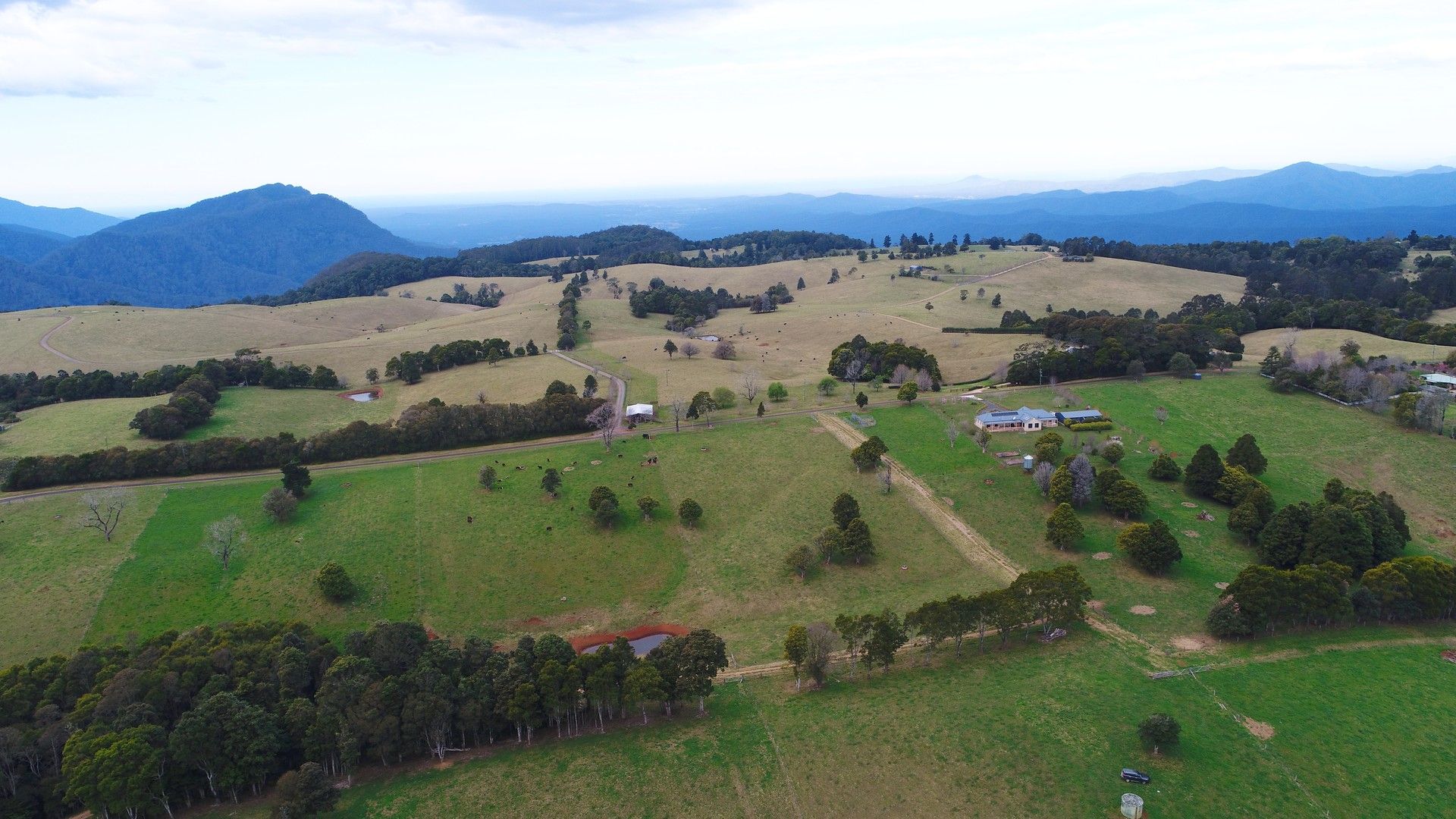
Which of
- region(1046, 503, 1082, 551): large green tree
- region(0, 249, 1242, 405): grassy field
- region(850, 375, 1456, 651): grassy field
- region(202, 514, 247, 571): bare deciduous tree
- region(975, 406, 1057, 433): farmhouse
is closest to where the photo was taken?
region(850, 375, 1456, 651): grassy field

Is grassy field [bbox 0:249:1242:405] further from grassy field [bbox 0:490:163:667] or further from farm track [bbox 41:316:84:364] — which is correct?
grassy field [bbox 0:490:163:667]

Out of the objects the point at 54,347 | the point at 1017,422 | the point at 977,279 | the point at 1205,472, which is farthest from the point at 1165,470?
the point at 54,347

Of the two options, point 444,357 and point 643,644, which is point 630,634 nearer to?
point 643,644

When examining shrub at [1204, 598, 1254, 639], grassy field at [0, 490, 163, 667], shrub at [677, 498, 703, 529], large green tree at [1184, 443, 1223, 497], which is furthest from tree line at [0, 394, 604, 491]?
shrub at [1204, 598, 1254, 639]

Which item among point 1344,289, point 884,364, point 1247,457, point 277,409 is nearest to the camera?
point 1247,457

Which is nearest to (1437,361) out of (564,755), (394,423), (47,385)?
(564,755)

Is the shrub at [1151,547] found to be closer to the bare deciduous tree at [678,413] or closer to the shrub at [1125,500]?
the shrub at [1125,500]

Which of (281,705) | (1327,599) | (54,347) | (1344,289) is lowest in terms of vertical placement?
(281,705)
